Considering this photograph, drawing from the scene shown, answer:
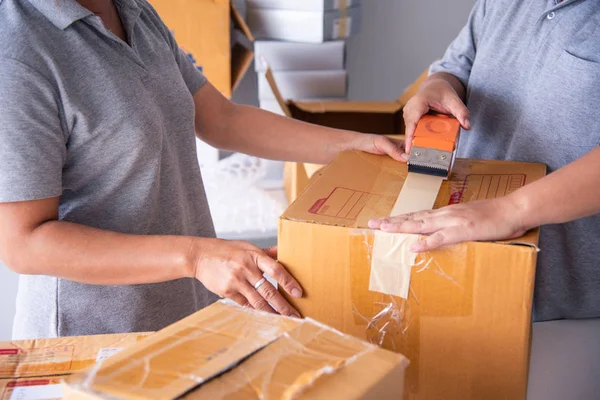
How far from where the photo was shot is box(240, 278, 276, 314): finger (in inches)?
35.9

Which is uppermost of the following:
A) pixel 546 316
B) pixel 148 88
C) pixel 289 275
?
pixel 148 88

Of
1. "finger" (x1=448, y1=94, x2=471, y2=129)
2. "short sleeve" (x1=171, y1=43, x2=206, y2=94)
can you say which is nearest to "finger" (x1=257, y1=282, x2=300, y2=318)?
"finger" (x1=448, y1=94, x2=471, y2=129)

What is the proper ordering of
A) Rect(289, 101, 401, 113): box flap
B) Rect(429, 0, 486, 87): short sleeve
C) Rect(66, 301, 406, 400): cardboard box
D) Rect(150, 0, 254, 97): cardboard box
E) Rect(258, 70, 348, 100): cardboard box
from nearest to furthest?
Rect(66, 301, 406, 400): cardboard box → Rect(429, 0, 486, 87): short sleeve → Rect(150, 0, 254, 97): cardboard box → Rect(289, 101, 401, 113): box flap → Rect(258, 70, 348, 100): cardboard box

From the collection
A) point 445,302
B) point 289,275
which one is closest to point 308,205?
point 289,275

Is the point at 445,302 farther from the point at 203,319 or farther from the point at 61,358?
the point at 61,358

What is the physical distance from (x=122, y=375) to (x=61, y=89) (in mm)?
471

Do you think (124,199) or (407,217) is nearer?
(407,217)

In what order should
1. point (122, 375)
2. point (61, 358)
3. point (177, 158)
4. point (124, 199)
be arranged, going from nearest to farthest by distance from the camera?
point (122, 375), point (61, 358), point (124, 199), point (177, 158)

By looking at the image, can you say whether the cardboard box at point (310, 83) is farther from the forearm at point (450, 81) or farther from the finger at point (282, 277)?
the finger at point (282, 277)

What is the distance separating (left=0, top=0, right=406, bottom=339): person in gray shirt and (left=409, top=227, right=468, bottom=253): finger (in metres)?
0.18

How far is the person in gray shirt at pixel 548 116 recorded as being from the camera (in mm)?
913

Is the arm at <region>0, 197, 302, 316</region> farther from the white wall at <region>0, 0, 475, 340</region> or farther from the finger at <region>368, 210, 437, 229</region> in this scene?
the white wall at <region>0, 0, 475, 340</region>

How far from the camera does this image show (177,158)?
1166 mm

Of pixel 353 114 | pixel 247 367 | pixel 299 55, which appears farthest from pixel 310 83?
pixel 247 367
